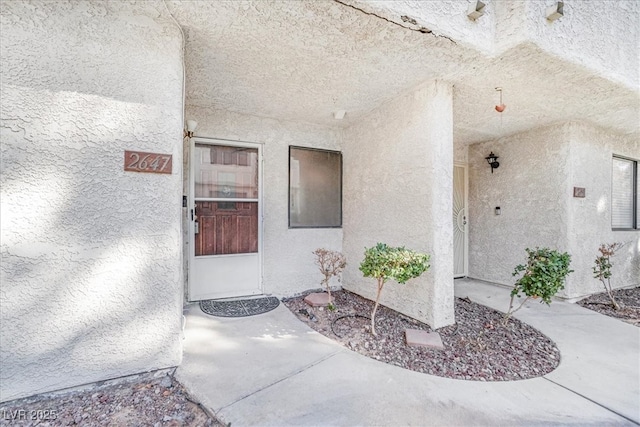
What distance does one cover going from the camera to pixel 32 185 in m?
2.04

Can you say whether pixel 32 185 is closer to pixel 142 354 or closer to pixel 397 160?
pixel 142 354

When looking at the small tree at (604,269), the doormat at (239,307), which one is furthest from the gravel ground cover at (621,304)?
the doormat at (239,307)

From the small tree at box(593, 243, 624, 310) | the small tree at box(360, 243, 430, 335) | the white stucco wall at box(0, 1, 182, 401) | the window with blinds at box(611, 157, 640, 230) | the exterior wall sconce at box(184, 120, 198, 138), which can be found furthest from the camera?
the window with blinds at box(611, 157, 640, 230)

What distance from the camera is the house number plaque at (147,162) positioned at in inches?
91.3

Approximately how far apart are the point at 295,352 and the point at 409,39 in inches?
128

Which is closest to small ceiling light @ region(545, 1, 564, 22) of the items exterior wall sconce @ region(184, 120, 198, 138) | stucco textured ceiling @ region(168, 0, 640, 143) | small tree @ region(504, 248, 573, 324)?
stucco textured ceiling @ region(168, 0, 640, 143)

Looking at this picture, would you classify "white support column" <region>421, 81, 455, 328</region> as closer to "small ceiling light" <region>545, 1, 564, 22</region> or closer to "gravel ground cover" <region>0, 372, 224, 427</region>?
"small ceiling light" <region>545, 1, 564, 22</region>

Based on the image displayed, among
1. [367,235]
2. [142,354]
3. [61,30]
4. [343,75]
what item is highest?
[343,75]

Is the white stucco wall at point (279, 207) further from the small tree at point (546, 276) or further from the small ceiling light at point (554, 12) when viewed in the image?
the small ceiling light at point (554, 12)

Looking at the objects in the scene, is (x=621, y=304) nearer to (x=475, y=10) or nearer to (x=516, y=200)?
(x=516, y=200)

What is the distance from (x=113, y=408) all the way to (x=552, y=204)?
250 inches

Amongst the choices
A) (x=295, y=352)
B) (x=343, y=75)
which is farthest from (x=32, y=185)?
(x=343, y=75)

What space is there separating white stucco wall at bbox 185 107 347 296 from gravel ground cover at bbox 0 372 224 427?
241cm

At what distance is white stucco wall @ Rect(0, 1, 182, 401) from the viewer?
2.01 m
